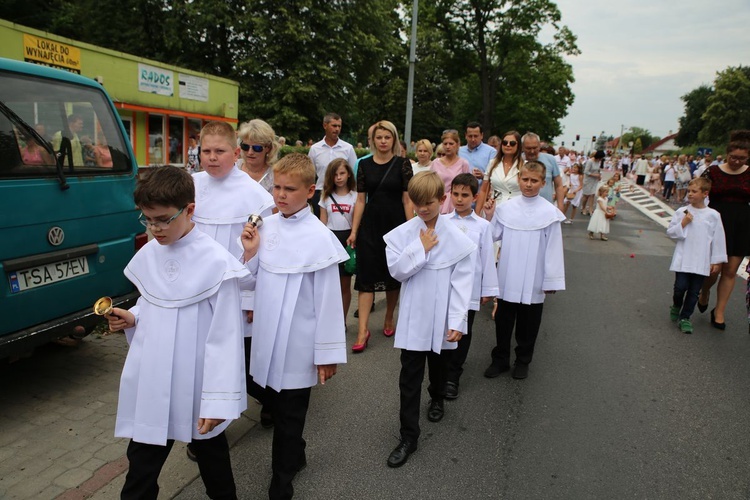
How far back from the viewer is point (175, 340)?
2311 mm

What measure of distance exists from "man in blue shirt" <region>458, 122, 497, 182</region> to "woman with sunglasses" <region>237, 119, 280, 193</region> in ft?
10.9

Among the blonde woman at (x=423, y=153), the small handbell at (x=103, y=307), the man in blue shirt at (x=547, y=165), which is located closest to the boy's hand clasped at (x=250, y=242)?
the small handbell at (x=103, y=307)

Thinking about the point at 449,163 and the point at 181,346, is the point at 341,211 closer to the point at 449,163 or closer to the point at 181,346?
the point at 449,163

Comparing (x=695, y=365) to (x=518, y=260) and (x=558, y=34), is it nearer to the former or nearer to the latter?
(x=518, y=260)

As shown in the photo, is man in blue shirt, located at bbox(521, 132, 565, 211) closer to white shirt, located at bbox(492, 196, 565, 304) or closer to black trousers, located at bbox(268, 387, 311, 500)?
white shirt, located at bbox(492, 196, 565, 304)

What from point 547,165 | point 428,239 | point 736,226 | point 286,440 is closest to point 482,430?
point 428,239

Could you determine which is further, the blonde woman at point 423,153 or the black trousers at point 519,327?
the blonde woman at point 423,153

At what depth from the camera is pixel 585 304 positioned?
719 centimetres

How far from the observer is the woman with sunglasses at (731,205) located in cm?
595

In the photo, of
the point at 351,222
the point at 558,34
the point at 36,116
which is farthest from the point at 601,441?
the point at 558,34

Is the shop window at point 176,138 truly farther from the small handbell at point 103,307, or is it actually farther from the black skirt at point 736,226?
the small handbell at point 103,307

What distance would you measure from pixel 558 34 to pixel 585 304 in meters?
34.6

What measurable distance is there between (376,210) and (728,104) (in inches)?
3142

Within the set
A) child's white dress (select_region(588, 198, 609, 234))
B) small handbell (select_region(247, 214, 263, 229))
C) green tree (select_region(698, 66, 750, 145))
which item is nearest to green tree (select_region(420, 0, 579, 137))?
child's white dress (select_region(588, 198, 609, 234))
